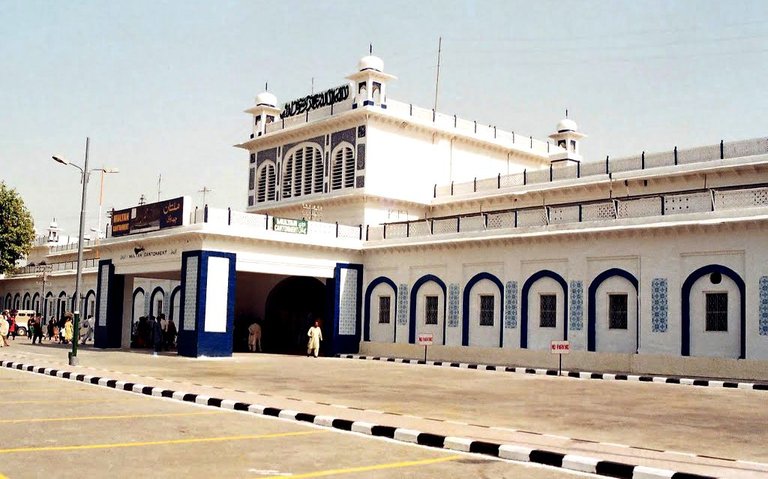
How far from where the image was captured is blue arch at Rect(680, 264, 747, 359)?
841 inches

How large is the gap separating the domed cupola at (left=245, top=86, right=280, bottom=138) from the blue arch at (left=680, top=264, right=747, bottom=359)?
23231 millimetres

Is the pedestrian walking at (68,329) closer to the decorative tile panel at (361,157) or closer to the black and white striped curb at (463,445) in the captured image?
the decorative tile panel at (361,157)

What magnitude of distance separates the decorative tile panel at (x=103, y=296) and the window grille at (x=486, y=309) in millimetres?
16188

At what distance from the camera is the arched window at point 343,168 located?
1373 inches

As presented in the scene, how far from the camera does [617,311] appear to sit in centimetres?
2422

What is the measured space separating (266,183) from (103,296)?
951 centimetres

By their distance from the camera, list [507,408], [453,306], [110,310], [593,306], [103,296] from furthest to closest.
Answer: [103,296]
[110,310]
[453,306]
[593,306]
[507,408]

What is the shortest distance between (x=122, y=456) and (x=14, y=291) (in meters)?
62.1

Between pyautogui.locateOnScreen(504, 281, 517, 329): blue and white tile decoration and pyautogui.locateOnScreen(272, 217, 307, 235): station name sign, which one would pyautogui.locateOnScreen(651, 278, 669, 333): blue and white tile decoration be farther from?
pyautogui.locateOnScreen(272, 217, 307, 235): station name sign

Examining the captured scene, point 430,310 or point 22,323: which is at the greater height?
point 430,310

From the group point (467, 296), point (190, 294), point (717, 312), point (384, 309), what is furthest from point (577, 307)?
point (190, 294)

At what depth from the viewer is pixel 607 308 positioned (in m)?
24.4

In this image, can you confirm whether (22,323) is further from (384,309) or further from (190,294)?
(384,309)

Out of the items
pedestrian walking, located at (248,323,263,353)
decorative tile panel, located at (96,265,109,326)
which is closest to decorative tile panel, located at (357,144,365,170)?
pedestrian walking, located at (248,323,263,353)
